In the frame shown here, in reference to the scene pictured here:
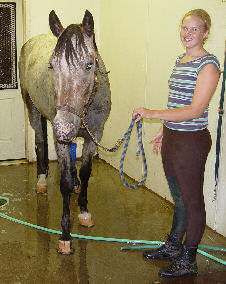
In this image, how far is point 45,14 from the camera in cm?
489

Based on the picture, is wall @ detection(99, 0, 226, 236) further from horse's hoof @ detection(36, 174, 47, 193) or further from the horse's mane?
the horse's mane

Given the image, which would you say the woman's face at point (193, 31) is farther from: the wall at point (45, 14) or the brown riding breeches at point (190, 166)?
the wall at point (45, 14)

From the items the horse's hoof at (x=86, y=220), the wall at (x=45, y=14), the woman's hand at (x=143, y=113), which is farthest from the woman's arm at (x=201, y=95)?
the wall at (x=45, y=14)

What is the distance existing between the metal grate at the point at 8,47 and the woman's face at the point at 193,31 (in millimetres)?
3266

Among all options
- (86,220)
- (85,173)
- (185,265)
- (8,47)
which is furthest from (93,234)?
(8,47)

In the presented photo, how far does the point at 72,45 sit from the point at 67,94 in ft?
0.95

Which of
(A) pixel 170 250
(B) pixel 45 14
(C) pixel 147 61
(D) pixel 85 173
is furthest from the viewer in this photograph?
(B) pixel 45 14

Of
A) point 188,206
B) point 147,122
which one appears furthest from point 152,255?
point 147,122

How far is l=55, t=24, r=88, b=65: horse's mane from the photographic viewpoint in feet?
7.59

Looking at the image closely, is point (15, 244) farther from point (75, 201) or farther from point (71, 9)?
point (71, 9)

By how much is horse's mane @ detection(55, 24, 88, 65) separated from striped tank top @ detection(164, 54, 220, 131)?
566mm

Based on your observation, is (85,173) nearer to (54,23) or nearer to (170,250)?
(170,250)

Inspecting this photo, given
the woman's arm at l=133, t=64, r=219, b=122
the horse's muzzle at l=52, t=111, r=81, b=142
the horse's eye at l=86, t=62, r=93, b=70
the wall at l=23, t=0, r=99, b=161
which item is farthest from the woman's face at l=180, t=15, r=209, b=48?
the wall at l=23, t=0, r=99, b=161

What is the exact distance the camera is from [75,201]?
12.5 feet
